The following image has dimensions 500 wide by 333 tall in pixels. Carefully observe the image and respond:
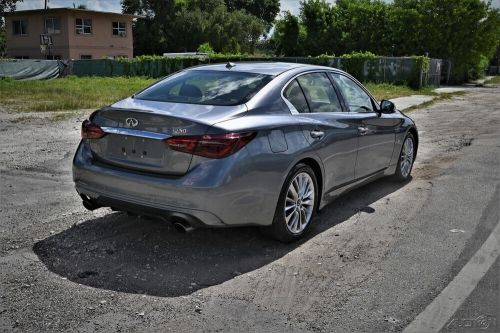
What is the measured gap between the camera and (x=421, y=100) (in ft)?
74.5

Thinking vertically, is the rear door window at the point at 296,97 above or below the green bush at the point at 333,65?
above

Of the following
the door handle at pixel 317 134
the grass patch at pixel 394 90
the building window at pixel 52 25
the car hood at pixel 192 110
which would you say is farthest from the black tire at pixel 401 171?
the building window at pixel 52 25

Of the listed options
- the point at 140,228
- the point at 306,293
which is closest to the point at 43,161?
the point at 140,228

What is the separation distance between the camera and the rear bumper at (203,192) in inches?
159

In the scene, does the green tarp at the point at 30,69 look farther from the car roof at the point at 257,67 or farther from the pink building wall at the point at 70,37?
the car roof at the point at 257,67

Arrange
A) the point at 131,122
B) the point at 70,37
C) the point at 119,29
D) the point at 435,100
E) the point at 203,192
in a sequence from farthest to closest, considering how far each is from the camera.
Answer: the point at 119,29 → the point at 70,37 → the point at 435,100 → the point at 131,122 → the point at 203,192

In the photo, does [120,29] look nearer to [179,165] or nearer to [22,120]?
[22,120]

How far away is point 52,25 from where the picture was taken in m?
46.9

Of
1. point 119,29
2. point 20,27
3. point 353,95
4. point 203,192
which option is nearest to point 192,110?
point 203,192

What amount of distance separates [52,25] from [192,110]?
4713cm

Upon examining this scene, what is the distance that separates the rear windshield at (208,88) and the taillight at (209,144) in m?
0.54

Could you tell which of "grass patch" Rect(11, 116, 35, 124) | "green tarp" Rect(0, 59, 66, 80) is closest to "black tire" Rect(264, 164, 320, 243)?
"grass patch" Rect(11, 116, 35, 124)

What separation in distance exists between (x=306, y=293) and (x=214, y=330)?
2.73ft

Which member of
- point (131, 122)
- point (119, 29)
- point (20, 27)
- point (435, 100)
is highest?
point (119, 29)
